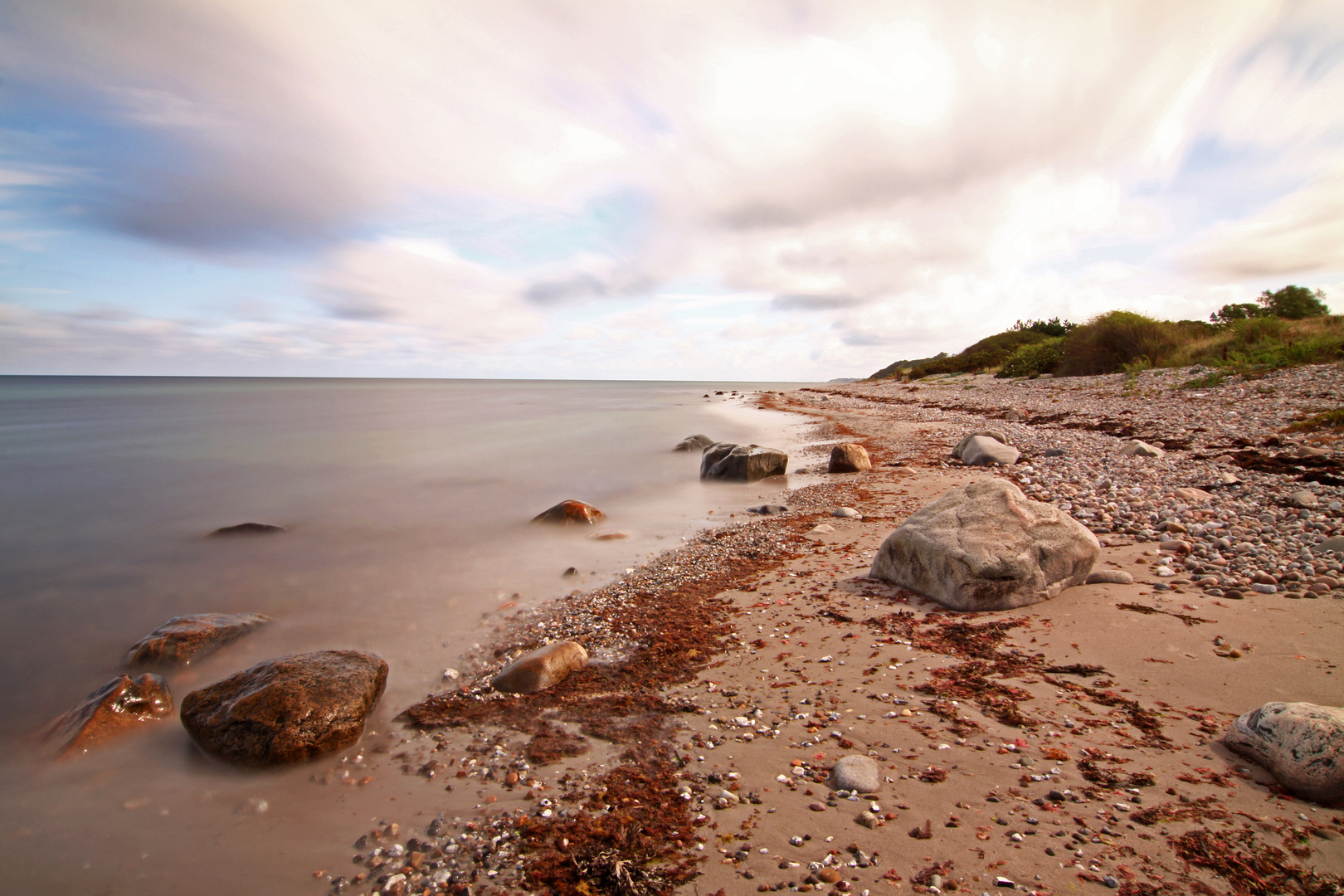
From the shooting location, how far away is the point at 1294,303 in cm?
3403

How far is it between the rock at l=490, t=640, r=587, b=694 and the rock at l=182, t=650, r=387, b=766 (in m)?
1.02

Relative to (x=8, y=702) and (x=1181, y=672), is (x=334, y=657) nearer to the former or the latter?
(x=8, y=702)

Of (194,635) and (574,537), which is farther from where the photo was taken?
(574,537)

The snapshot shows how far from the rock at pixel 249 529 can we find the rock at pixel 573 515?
5.10 m

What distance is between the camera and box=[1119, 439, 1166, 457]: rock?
9.98m

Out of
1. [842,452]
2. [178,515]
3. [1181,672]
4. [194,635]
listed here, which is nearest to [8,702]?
[194,635]

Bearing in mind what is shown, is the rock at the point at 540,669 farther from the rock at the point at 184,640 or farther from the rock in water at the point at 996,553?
the rock at the point at 184,640

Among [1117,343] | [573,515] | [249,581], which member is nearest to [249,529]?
[249,581]

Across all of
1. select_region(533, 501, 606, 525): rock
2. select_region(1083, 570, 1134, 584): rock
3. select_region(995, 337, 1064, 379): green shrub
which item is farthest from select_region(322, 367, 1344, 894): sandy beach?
select_region(995, 337, 1064, 379): green shrub

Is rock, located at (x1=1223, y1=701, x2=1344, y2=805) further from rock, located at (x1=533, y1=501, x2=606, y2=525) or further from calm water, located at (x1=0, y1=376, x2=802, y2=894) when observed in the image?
rock, located at (x1=533, y1=501, x2=606, y2=525)

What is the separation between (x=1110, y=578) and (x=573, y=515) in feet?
25.3

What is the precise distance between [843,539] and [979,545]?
2655 millimetres

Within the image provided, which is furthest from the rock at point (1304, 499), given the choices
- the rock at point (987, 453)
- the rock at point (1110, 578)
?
the rock at point (987, 453)

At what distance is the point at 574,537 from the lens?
9.37m
